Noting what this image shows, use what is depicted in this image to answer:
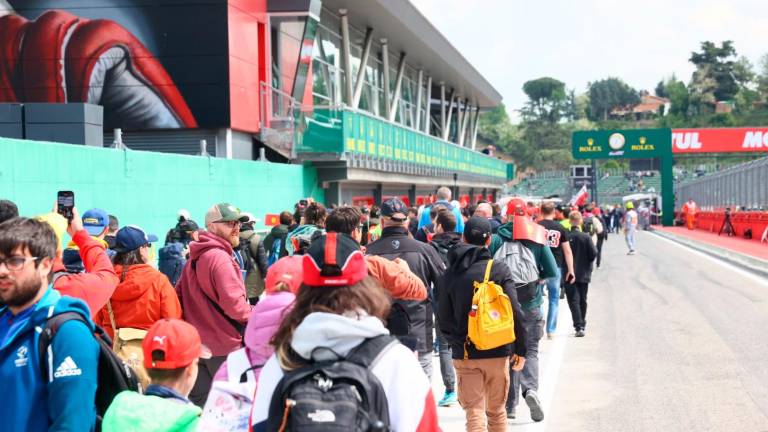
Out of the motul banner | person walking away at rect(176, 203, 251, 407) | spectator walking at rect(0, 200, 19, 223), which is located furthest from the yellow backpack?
the motul banner

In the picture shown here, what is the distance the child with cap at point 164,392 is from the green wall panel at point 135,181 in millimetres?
7858

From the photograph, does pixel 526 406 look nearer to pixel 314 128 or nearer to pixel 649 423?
pixel 649 423

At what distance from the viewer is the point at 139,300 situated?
18.8ft

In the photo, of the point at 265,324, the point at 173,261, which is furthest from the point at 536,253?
the point at 265,324

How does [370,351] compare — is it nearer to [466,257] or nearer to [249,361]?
[249,361]

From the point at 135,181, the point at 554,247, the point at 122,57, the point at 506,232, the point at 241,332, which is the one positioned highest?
the point at 122,57

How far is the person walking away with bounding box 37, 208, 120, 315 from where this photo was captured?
474cm

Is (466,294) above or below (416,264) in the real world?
below

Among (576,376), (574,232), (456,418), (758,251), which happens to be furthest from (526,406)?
(758,251)

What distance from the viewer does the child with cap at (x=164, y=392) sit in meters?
3.49

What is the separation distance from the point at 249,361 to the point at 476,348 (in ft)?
9.27

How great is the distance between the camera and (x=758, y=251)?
3209 centimetres

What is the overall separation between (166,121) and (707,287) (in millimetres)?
12723

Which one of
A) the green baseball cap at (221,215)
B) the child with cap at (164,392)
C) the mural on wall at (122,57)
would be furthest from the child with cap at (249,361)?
the mural on wall at (122,57)
